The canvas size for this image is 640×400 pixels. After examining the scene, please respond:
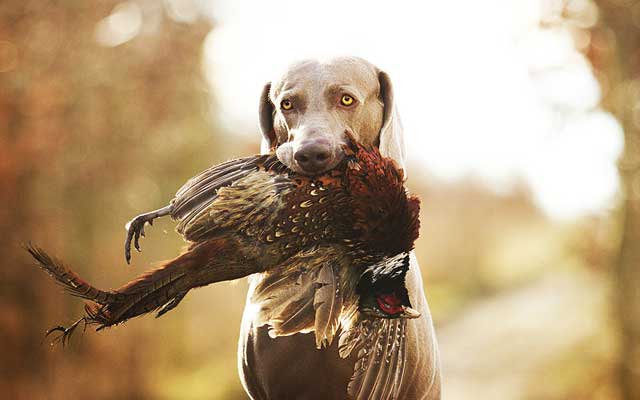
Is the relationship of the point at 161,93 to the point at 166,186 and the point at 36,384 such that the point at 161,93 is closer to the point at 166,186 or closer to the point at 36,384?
the point at 166,186

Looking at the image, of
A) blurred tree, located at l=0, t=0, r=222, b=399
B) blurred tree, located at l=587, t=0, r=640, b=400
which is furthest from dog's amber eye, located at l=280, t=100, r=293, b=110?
blurred tree, located at l=0, t=0, r=222, b=399

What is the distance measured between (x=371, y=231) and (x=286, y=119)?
2.33 ft

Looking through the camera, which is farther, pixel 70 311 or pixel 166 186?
pixel 166 186

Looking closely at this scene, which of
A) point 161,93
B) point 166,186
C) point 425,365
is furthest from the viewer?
point 166,186

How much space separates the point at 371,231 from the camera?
2494mm

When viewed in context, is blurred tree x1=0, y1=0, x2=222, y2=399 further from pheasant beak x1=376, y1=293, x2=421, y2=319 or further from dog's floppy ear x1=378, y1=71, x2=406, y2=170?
pheasant beak x1=376, y1=293, x2=421, y2=319

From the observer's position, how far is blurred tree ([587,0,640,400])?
925cm

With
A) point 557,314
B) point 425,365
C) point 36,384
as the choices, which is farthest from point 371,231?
point 557,314

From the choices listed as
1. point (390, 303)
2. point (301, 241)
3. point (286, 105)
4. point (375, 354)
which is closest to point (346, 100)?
point (286, 105)

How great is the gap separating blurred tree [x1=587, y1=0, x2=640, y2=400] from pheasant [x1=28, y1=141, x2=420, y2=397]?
7698 mm

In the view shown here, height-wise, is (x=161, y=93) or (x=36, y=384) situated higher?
(x=161, y=93)

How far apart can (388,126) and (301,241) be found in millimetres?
838

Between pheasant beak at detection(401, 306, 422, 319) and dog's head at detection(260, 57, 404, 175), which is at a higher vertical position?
dog's head at detection(260, 57, 404, 175)

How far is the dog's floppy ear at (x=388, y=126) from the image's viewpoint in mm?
3068
